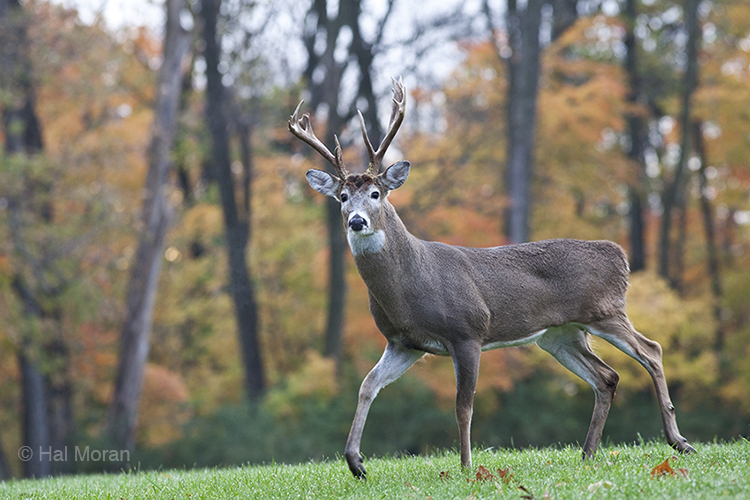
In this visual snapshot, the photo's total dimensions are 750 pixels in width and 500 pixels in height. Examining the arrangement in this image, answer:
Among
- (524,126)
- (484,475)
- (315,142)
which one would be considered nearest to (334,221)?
(524,126)

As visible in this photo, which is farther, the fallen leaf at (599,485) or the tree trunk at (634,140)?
the tree trunk at (634,140)

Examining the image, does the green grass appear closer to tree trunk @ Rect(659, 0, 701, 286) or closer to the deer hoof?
the deer hoof

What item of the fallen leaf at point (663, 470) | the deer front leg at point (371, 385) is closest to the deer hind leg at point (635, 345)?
the fallen leaf at point (663, 470)

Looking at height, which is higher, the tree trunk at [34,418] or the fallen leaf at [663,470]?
the fallen leaf at [663,470]

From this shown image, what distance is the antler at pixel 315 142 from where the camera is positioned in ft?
19.5

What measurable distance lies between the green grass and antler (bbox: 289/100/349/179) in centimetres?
212

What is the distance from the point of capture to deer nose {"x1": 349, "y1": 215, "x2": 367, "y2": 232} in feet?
17.9

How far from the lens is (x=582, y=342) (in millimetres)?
6434

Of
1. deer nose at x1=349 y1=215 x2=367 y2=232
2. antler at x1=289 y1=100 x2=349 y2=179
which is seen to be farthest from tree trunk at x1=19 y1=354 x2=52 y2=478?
deer nose at x1=349 y1=215 x2=367 y2=232

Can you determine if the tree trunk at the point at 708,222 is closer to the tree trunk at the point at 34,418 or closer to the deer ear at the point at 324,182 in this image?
the tree trunk at the point at 34,418

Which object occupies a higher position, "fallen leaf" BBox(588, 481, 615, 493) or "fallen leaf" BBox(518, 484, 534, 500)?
"fallen leaf" BBox(518, 484, 534, 500)

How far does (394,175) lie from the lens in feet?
19.5

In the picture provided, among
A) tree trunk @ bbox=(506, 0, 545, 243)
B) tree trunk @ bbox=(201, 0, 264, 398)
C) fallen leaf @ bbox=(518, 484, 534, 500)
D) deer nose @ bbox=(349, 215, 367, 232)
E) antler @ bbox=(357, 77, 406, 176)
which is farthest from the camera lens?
tree trunk @ bbox=(201, 0, 264, 398)

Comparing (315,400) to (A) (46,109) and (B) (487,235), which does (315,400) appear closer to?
(B) (487,235)
